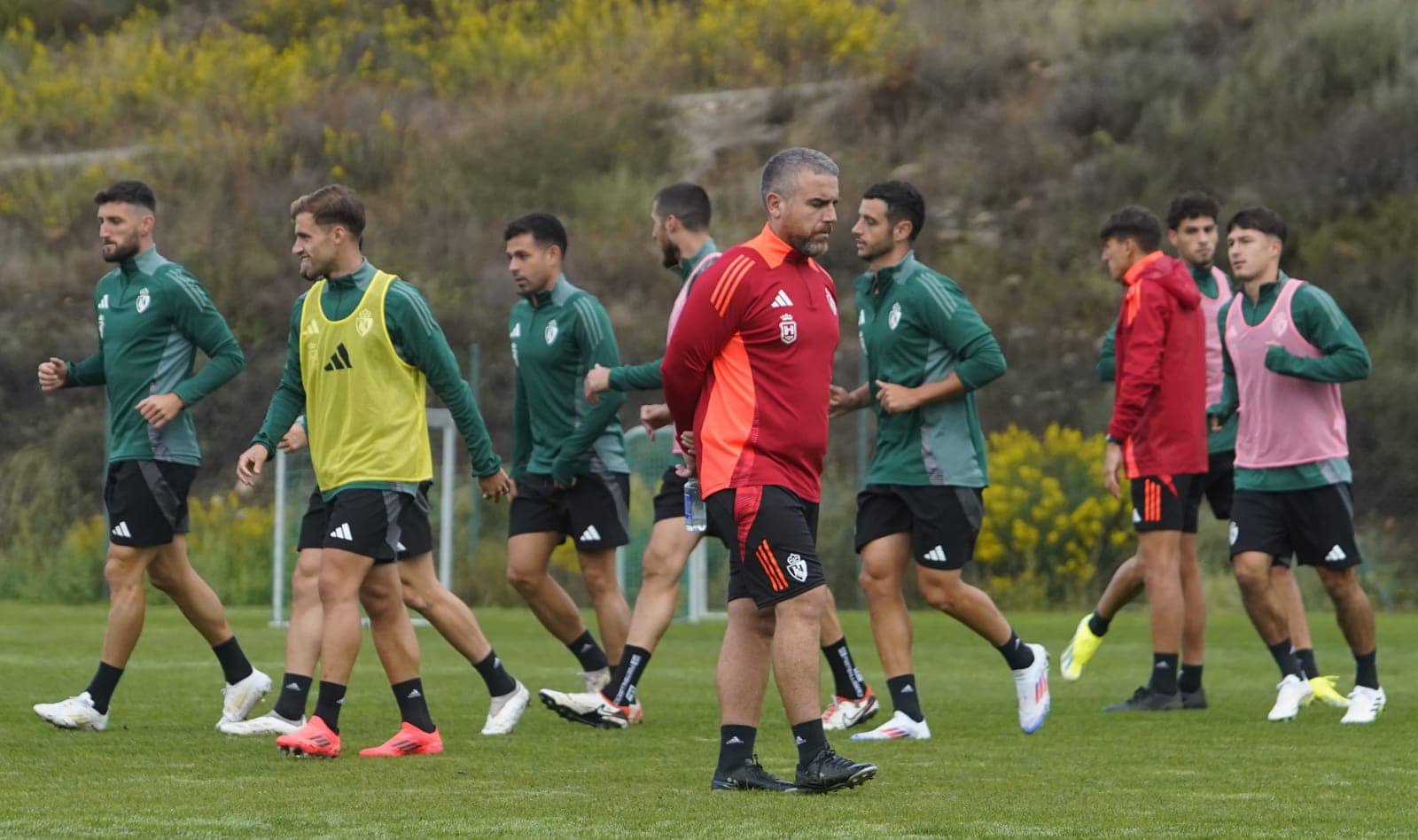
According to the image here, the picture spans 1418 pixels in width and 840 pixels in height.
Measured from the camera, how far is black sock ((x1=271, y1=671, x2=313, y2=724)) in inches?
295

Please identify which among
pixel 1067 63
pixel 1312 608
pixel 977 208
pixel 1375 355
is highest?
pixel 1067 63

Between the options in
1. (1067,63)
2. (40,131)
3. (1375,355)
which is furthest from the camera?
(40,131)

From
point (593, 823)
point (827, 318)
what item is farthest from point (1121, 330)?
point (593, 823)

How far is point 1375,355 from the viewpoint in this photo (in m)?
23.6

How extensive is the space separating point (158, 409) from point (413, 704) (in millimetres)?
1560

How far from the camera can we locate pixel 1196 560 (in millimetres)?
9820

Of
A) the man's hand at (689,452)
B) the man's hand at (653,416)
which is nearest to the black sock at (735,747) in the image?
the man's hand at (689,452)

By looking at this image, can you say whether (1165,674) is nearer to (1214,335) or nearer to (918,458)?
(1214,335)

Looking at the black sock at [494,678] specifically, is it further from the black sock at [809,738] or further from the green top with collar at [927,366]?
the black sock at [809,738]

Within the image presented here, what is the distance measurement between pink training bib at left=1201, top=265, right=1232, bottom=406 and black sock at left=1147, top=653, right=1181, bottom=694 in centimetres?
138

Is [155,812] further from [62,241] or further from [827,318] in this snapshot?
[62,241]

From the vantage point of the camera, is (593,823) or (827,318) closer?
(593,823)

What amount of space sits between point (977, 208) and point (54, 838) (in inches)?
988

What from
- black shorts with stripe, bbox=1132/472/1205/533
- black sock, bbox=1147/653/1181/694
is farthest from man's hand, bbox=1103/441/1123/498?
black sock, bbox=1147/653/1181/694
